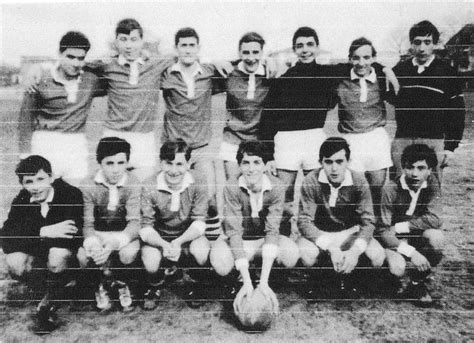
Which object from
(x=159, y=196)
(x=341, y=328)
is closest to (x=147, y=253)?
(x=159, y=196)

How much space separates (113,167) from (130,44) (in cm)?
93

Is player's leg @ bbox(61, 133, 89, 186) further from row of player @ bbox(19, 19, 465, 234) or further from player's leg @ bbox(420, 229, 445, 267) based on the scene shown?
player's leg @ bbox(420, 229, 445, 267)

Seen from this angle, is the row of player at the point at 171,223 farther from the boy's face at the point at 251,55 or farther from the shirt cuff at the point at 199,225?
the boy's face at the point at 251,55

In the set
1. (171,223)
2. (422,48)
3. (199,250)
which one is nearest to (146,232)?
(171,223)

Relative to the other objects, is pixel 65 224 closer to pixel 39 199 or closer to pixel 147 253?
pixel 39 199

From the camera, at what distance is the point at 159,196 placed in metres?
3.03

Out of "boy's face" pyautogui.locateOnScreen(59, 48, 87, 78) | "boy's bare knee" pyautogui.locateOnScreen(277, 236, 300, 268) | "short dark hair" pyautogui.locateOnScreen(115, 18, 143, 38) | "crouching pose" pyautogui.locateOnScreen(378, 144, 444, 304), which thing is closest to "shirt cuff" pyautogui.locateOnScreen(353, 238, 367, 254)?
"crouching pose" pyautogui.locateOnScreen(378, 144, 444, 304)

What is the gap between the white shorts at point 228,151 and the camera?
10.3 ft

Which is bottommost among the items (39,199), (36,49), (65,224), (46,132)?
(65,224)

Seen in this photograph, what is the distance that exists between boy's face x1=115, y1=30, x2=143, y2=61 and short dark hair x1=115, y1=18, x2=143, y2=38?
0.02 metres

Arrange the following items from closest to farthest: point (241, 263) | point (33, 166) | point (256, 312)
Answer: point (256, 312) < point (241, 263) < point (33, 166)

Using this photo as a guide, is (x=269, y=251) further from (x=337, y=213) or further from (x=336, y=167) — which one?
(x=336, y=167)

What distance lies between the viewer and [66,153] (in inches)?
123

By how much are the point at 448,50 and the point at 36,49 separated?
122 inches
